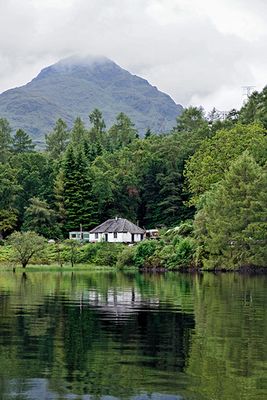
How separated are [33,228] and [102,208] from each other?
12.6 metres

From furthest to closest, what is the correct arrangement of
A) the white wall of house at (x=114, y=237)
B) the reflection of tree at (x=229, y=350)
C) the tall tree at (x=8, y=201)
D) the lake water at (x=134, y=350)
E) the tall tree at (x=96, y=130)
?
1. the tall tree at (x=96, y=130)
2. the tall tree at (x=8, y=201)
3. the white wall of house at (x=114, y=237)
4. the reflection of tree at (x=229, y=350)
5. the lake water at (x=134, y=350)

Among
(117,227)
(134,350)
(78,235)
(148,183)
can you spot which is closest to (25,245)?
(78,235)

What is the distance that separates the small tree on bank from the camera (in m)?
70.1

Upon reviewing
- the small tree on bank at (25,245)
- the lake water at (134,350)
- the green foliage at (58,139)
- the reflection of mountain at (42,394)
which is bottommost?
the reflection of mountain at (42,394)

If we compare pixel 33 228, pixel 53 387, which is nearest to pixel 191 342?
pixel 53 387

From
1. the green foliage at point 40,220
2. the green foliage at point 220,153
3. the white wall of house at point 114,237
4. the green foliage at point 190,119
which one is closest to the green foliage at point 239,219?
the green foliage at point 220,153

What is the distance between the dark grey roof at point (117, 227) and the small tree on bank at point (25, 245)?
19095mm

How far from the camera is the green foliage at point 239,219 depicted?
204ft

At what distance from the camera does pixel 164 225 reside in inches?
3691

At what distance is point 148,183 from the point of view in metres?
96.8

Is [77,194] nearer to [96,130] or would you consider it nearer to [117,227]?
[117,227]

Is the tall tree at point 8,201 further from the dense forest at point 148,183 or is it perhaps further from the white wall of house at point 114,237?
the white wall of house at point 114,237

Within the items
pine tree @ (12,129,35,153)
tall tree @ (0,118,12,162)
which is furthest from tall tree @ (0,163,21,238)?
pine tree @ (12,129,35,153)

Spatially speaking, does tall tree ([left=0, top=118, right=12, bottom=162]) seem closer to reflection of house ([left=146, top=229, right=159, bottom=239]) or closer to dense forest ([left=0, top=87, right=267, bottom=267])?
dense forest ([left=0, top=87, right=267, bottom=267])
